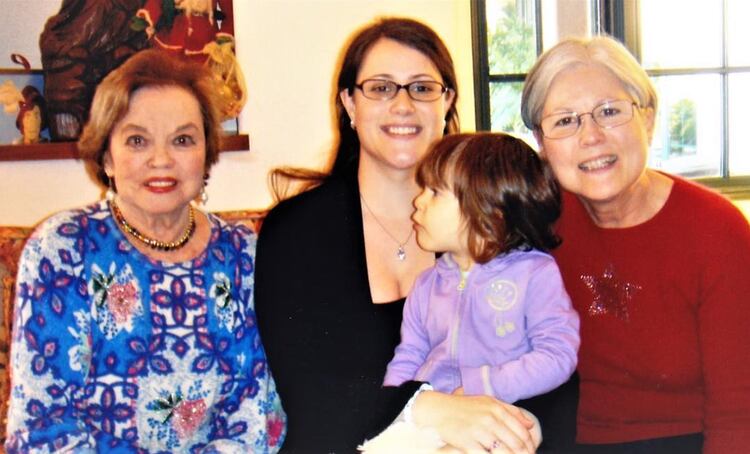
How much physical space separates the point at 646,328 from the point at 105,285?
3.67 ft

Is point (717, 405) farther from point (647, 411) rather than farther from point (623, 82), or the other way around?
point (623, 82)

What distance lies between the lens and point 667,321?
1.57 m

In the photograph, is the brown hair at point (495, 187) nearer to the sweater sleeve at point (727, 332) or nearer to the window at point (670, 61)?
the sweater sleeve at point (727, 332)

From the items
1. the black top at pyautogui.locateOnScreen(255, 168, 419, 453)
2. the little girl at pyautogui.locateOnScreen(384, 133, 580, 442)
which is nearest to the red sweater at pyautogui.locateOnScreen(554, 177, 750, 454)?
the little girl at pyautogui.locateOnScreen(384, 133, 580, 442)

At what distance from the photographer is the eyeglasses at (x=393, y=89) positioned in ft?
5.74

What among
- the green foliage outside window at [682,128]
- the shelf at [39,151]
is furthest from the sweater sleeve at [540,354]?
the green foliage outside window at [682,128]

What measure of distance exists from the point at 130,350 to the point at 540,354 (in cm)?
82

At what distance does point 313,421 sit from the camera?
65.1 inches

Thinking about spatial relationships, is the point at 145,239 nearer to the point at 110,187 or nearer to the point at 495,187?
the point at 110,187

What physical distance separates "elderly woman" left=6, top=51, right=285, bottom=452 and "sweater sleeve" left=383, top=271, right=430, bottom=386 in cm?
33

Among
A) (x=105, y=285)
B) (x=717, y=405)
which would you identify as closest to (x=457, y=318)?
(x=717, y=405)

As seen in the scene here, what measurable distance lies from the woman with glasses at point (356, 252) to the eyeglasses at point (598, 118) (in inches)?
11.9

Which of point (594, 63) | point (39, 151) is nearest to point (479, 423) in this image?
point (594, 63)

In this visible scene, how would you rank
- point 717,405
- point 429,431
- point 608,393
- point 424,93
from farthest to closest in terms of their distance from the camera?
point 424,93, point 608,393, point 717,405, point 429,431
